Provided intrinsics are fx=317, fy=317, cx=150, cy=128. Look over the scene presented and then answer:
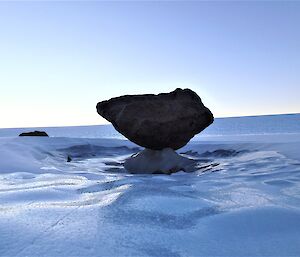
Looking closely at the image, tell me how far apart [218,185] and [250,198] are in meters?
0.82

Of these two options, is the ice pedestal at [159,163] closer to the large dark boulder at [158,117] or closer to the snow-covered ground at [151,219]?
the large dark boulder at [158,117]

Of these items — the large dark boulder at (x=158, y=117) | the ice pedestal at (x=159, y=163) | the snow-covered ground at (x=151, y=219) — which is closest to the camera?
the snow-covered ground at (x=151, y=219)

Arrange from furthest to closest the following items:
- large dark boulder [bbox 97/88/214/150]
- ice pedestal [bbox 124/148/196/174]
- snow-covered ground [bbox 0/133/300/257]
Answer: large dark boulder [bbox 97/88/214/150] < ice pedestal [bbox 124/148/196/174] < snow-covered ground [bbox 0/133/300/257]

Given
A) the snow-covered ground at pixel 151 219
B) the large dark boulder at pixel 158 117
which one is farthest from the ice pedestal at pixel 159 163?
the snow-covered ground at pixel 151 219

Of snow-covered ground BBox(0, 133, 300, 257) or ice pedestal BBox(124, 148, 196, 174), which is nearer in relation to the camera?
snow-covered ground BBox(0, 133, 300, 257)

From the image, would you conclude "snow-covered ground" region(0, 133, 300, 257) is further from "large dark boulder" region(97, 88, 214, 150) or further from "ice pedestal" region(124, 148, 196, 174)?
"large dark boulder" region(97, 88, 214, 150)

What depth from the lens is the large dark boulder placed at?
21.8ft

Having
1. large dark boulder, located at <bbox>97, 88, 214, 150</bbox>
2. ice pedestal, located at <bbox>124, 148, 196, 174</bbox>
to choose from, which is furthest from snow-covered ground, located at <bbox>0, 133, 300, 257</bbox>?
large dark boulder, located at <bbox>97, 88, 214, 150</bbox>

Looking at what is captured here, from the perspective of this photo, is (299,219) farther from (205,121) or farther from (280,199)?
(205,121)

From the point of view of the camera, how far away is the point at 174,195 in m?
2.94

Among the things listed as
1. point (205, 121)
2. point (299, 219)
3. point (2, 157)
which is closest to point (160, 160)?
point (205, 121)

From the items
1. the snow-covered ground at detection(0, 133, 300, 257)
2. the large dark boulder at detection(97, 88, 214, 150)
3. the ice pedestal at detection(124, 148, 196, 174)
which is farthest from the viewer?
the large dark boulder at detection(97, 88, 214, 150)

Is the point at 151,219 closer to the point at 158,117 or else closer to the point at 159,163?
the point at 159,163

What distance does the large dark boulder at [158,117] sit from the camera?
6.64m
